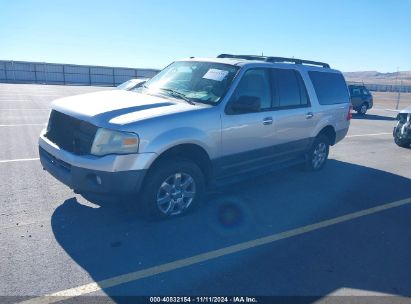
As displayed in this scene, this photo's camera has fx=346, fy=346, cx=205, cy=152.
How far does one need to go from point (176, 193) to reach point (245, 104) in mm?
1471

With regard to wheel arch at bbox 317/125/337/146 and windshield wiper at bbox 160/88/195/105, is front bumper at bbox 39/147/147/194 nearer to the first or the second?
windshield wiper at bbox 160/88/195/105

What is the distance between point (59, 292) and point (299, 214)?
10.6 feet

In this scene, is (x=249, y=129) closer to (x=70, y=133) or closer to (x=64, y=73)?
(x=70, y=133)

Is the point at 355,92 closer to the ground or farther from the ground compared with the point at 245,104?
farther from the ground

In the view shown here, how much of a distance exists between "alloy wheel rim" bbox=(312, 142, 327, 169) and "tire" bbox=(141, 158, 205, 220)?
3.24 metres

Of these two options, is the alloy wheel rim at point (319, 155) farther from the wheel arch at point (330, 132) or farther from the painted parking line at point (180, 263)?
the painted parking line at point (180, 263)

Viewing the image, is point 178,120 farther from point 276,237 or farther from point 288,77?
point 288,77

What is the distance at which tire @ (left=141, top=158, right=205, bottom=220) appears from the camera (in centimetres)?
407

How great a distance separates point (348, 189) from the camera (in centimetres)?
607

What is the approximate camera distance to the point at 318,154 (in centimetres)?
700

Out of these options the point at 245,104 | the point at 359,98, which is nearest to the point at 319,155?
the point at 245,104

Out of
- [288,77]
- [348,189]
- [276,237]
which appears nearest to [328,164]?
[348,189]

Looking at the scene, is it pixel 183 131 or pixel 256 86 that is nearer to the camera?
pixel 183 131

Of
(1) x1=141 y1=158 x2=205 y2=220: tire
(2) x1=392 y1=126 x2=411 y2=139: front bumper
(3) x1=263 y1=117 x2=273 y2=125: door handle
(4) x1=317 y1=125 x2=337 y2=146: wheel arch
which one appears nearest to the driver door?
(3) x1=263 y1=117 x2=273 y2=125: door handle
